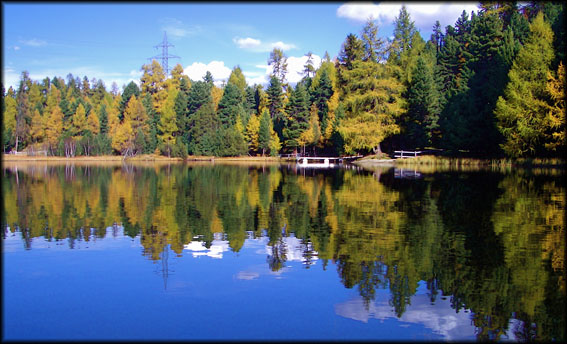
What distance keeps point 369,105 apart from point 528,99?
19.6 metres

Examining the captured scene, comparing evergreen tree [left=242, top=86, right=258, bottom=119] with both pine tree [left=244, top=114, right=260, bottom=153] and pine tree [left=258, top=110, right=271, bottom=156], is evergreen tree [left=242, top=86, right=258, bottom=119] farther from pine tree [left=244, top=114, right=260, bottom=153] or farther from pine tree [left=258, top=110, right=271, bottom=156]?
pine tree [left=258, top=110, right=271, bottom=156]

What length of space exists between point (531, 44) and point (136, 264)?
46.0 metres

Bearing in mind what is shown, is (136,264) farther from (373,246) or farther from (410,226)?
(410,226)

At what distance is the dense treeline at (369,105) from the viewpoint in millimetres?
44719

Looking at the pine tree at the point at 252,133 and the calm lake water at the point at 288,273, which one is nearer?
the calm lake water at the point at 288,273

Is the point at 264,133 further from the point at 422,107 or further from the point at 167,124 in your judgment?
the point at 422,107

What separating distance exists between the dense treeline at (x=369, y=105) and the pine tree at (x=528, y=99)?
106 mm

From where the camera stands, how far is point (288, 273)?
9.62 metres

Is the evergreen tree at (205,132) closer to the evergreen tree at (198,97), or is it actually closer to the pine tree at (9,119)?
the evergreen tree at (198,97)

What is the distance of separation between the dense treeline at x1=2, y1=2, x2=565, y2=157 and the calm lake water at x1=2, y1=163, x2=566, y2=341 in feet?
101

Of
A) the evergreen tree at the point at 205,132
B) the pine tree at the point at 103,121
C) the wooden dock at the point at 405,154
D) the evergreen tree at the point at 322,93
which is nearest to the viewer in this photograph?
the wooden dock at the point at 405,154

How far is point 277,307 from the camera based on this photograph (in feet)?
25.2

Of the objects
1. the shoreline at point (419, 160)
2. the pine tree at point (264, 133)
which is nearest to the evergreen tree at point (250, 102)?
the pine tree at point (264, 133)

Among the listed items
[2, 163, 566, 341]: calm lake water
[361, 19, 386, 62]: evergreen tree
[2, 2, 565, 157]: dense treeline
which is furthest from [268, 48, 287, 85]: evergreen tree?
[2, 163, 566, 341]: calm lake water
